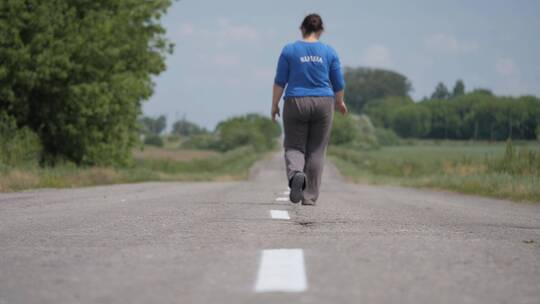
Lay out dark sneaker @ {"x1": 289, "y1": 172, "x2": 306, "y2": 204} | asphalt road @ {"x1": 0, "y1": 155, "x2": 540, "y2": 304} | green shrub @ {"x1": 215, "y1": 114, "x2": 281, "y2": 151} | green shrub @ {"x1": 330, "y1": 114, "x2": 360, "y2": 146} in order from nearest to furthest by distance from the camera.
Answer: asphalt road @ {"x1": 0, "y1": 155, "x2": 540, "y2": 304} < dark sneaker @ {"x1": 289, "y1": 172, "x2": 306, "y2": 204} < green shrub @ {"x1": 330, "y1": 114, "x2": 360, "y2": 146} < green shrub @ {"x1": 215, "y1": 114, "x2": 281, "y2": 151}

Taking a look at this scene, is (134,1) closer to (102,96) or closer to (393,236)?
(102,96)

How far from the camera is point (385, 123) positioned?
142 m

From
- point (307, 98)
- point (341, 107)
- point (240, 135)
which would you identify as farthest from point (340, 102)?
point (240, 135)

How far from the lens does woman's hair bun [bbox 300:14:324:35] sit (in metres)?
8.48

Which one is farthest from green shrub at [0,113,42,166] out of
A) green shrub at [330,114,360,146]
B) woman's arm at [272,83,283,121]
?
green shrub at [330,114,360,146]

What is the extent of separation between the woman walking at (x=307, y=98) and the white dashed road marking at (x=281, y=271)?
4122 millimetres

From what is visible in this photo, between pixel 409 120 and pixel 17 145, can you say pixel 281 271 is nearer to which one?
pixel 17 145

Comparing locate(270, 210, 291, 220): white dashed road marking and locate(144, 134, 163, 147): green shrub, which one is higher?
locate(144, 134, 163, 147): green shrub

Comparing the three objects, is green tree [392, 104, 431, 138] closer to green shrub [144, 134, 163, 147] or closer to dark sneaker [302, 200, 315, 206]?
green shrub [144, 134, 163, 147]

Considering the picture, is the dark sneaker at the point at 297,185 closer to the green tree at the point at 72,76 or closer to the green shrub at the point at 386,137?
the green tree at the point at 72,76

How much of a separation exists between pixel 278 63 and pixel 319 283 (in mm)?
5494

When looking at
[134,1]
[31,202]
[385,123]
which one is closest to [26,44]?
[134,1]

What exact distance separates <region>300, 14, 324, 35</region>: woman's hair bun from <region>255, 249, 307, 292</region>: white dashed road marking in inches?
187

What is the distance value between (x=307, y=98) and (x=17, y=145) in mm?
18066
